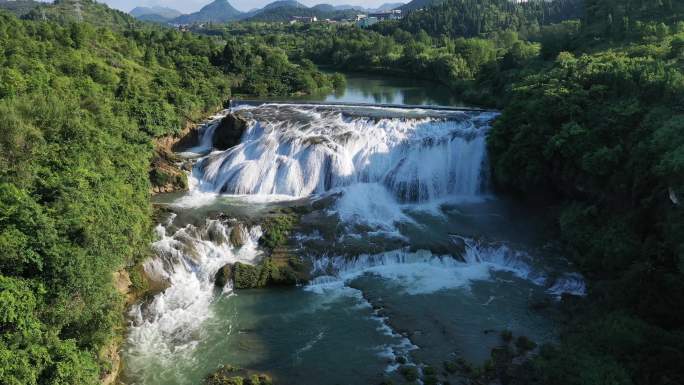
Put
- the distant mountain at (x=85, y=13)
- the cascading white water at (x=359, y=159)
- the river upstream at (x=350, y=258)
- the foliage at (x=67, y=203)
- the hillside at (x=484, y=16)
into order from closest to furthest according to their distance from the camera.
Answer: the foliage at (x=67, y=203), the river upstream at (x=350, y=258), the cascading white water at (x=359, y=159), the hillside at (x=484, y=16), the distant mountain at (x=85, y=13)

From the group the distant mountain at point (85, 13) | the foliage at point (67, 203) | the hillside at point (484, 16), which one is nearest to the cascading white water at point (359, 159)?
the foliage at point (67, 203)

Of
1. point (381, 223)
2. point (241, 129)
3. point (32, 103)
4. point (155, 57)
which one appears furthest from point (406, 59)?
point (32, 103)

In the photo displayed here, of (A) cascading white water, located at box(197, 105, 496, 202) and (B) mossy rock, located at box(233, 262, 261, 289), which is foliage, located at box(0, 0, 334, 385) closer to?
(B) mossy rock, located at box(233, 262, 261, 289)

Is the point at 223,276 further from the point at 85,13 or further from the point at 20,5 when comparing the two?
the point at 20,5

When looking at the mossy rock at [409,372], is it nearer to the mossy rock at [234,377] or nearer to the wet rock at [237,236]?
the mossy rock at [234,377]

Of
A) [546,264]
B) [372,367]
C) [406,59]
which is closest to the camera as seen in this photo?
[372,367]

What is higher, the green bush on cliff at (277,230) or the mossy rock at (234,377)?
the green bush on cliff at (277,230)

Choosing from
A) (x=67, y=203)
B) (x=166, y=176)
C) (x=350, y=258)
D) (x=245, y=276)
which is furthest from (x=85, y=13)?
(x=67, y=203)

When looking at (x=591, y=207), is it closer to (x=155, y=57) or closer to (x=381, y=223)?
(x=381, y=223)
